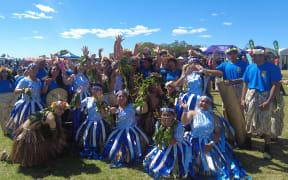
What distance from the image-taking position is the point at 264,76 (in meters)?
4.30

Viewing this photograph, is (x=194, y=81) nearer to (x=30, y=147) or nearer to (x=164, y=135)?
(x=164, y=135)

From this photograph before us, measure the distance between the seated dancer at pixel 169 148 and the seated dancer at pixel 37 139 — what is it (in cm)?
195

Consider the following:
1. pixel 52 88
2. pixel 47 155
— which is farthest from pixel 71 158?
pixel 52 88

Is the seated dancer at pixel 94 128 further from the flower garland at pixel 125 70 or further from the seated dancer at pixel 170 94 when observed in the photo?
the seated dancer at pixel 170 94

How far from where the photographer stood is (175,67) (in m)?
5.08

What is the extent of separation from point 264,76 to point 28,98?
527 centimetres

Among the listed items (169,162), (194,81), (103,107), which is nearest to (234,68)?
(194,81)

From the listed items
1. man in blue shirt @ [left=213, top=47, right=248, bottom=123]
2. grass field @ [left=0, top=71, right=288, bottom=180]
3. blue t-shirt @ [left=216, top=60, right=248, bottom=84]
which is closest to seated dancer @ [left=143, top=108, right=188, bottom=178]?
grass field @ [left=0, top=71, right=288, bottom=180]

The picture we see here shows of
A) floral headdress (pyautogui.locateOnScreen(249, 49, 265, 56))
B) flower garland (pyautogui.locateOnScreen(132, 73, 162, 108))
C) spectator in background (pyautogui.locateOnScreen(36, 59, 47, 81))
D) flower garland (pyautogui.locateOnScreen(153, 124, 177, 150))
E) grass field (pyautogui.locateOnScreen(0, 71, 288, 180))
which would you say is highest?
floral headdress (pyautogui.locateOnScreen(249, 49, 265, 56))

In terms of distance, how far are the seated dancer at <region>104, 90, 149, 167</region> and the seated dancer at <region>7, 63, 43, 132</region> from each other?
6.77 feet

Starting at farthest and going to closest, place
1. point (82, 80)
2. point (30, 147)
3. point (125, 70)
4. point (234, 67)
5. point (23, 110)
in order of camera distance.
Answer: point (82, 80) < point (234, 67) < point (125, 70) < point (23, 110) < point (30, 147)

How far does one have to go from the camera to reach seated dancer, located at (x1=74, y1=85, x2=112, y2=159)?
4.54 meters

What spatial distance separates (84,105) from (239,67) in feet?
12.7

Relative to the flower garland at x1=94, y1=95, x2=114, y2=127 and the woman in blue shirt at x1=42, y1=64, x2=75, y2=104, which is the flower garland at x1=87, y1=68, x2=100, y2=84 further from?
the flower garland at x1=94, y1=95, x2=114, y2=127
